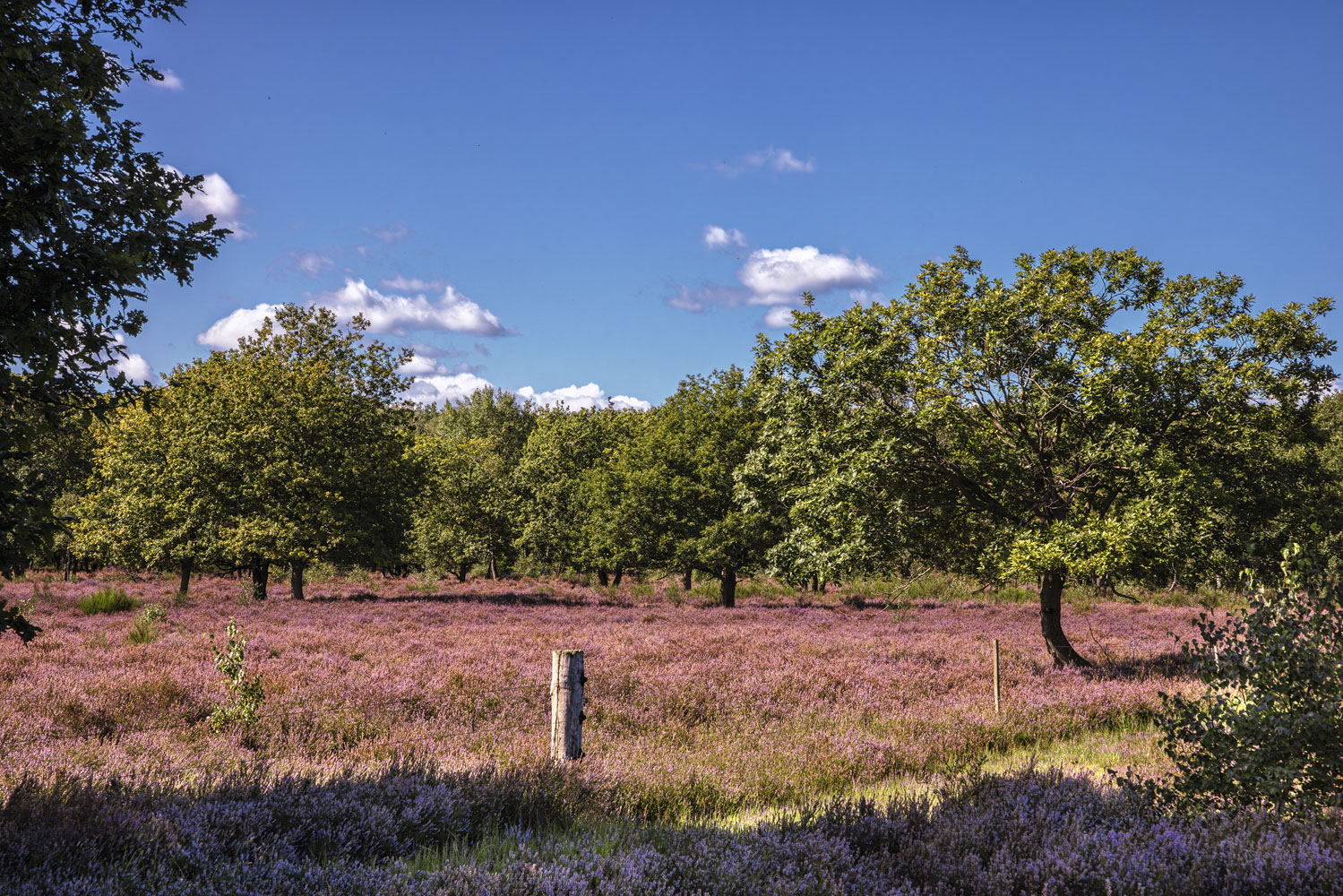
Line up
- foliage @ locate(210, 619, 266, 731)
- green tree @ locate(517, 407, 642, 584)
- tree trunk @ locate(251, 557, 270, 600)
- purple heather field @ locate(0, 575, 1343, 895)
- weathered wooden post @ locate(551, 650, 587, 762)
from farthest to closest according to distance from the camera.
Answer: green tree @ locate(517, 407, 642, 584) < tree trunk @ locate(251, 557, 270, 600) < foliage @ locate(210, 619, 266, 731) < weathered wooden post @ locate(551, 650, 587, 762) < purple heather field @ locate(0, 575, 1343, 895)

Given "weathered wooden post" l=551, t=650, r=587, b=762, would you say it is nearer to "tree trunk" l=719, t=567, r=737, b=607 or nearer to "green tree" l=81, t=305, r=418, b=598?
"green tree" l=81, t=305, r=418, b=598

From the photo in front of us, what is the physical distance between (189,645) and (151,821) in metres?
10.3

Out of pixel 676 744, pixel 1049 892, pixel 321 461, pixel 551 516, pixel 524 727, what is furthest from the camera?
pixel 551 516

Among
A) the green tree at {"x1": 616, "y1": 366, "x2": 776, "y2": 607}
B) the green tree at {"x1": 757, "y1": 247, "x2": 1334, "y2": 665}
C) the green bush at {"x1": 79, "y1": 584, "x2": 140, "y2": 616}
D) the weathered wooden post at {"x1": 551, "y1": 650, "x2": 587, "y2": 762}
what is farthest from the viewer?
the green tree at {"x1": 616, "y1": 366, "x2": 776, "y2": 607}

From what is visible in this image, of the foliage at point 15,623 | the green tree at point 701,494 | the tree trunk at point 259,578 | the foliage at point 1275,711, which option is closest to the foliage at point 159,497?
the tree trunk at point 259,578

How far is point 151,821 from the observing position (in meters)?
4.41

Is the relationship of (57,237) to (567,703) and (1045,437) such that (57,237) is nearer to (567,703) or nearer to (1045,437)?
(567,703)

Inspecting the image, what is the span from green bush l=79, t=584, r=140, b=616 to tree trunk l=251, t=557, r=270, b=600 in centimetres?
449

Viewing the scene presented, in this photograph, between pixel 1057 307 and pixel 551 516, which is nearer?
pixel 1057 307

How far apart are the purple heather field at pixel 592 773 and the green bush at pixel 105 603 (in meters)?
2.33

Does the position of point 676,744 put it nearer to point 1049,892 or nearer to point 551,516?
point 1049,892

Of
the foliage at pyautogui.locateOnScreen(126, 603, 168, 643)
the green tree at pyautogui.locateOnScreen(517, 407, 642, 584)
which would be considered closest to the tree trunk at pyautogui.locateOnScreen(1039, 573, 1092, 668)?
the foliage at pyautogui.locateOnScreen(126, 603, 168, 643)

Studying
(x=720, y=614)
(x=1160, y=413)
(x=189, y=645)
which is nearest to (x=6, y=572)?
(x=189, y=645)

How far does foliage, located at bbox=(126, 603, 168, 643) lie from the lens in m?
13.6
